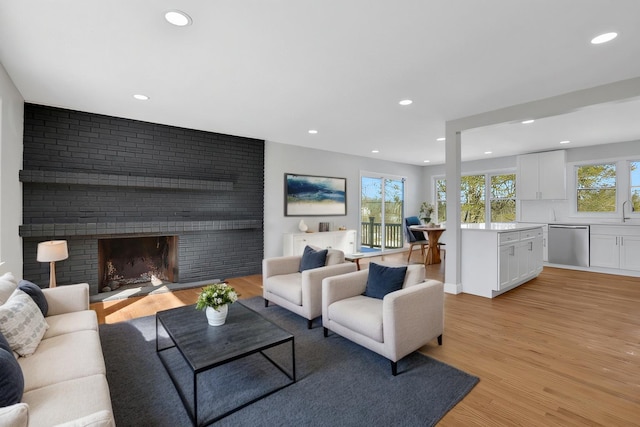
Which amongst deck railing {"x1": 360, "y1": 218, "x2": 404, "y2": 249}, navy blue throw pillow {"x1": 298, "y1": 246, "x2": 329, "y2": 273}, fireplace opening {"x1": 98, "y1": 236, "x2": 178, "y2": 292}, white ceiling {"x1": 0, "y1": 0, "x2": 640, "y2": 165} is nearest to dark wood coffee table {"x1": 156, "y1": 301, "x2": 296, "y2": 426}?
navy blue throw pillow {"x1": 298, "y1": 246, "x2": 329, "y2": 273}

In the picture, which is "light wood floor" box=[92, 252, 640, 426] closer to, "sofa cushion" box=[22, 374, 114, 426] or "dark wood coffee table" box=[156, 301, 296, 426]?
"dark wood coffee table" box=[156, 301, 296, 426]

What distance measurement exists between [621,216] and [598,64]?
482 cm

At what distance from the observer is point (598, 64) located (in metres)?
2.70

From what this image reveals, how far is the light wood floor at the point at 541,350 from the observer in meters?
1.85

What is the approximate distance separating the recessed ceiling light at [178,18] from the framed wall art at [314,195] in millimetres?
3928

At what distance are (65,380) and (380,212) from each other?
23.4ft

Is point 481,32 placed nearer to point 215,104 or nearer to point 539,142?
point 215,104

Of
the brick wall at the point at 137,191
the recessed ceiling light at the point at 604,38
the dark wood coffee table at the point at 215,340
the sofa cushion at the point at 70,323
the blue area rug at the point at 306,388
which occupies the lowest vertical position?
the blue area rug at the point at 306,388

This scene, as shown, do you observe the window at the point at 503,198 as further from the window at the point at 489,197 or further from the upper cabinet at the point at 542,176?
the upper cabinet at the point at 542,176

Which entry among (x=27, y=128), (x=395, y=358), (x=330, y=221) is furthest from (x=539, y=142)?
(x=27, y=128)

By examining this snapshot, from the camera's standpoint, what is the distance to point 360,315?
244 centimetres

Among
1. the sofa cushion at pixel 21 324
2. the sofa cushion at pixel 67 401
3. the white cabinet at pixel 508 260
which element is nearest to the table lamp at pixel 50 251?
the sofa cushion at pixel 21 324

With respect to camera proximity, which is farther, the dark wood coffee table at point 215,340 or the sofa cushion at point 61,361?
the dark wood coffee table at point 215,340

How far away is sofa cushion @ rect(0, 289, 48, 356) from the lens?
1.71 meters
